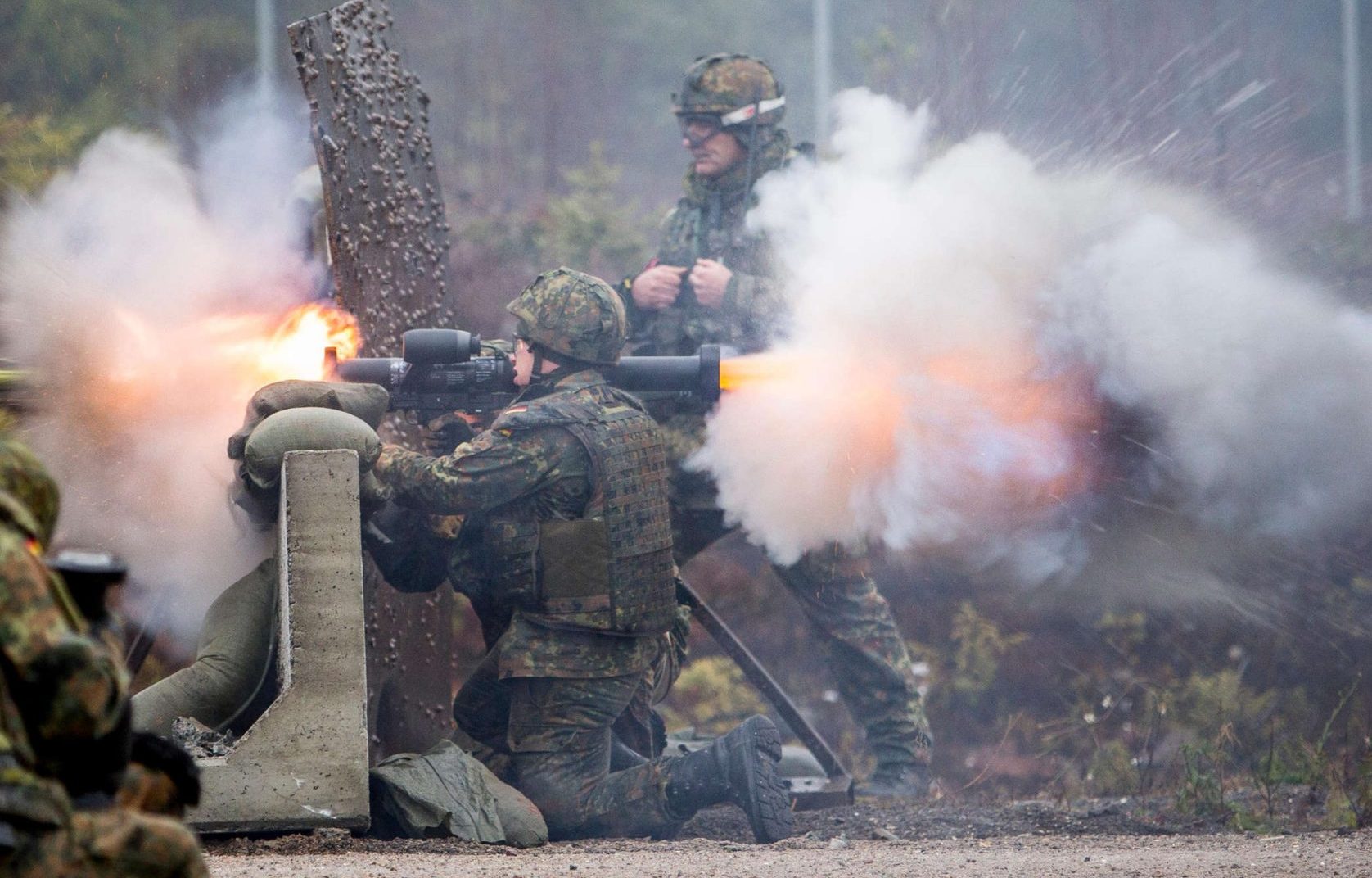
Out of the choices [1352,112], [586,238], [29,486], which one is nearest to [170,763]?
[29,486]

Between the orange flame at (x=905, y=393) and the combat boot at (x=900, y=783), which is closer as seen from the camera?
the orange flame at (x=905, y=393)

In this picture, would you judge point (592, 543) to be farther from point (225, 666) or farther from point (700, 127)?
point (700, 127)

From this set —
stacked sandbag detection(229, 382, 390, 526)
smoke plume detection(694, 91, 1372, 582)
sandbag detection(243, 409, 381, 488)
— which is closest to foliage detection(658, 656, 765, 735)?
smoke plume detection(694, 91, 1372, 582)

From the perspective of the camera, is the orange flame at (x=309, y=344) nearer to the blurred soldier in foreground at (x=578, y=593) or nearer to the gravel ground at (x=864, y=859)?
the blurred soldier in foreground at (x=578, y=593)

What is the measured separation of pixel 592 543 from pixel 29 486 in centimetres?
297

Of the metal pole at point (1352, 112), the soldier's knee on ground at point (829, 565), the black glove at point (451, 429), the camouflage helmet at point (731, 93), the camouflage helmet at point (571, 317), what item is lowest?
the soldier's knee on ground at point (829, 565)

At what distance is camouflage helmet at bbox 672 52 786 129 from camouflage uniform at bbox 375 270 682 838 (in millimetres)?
2204

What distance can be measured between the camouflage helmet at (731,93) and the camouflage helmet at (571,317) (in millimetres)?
1822

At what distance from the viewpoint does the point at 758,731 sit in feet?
18.2

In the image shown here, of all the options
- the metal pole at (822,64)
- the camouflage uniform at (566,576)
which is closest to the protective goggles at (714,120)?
the camouflage uniform at (566,576)

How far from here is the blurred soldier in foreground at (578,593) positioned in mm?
5523

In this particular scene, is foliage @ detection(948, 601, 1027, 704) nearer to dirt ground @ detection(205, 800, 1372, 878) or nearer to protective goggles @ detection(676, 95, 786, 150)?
dirt ground @ detection(205, 800, 1372, 878)

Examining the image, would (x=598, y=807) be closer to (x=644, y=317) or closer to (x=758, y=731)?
(x=758, y=731)

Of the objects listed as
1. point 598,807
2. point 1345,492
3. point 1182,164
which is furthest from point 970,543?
point 598,807
